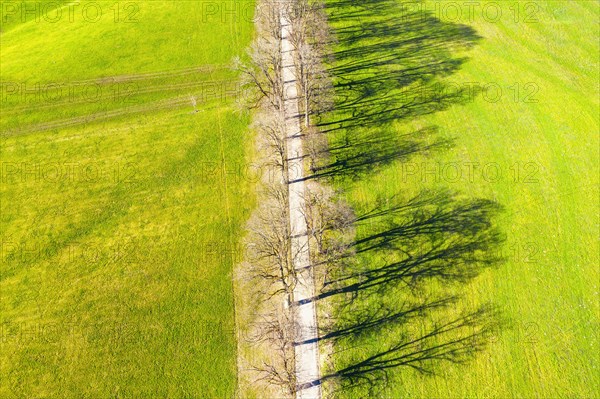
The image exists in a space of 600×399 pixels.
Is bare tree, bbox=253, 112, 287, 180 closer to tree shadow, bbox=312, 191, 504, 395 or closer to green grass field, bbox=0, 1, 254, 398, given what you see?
green grass field, bbox=0, 1, 254, 398

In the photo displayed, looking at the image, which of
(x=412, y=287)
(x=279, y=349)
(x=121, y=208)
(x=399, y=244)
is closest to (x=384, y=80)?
(x=399, y=244)

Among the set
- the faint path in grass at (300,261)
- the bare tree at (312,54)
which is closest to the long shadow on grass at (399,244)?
the faint path in grass at (300,261)

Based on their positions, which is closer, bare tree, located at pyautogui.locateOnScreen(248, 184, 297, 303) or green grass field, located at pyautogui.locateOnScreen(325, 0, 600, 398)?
green grass field, located at pyautogui.locateOnScreen(325, 0, 600, 398)

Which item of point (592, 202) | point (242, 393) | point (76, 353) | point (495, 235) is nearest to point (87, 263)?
point (76, 353)

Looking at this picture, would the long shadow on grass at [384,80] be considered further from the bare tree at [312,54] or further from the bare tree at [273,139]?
the bare tree at [273,139]

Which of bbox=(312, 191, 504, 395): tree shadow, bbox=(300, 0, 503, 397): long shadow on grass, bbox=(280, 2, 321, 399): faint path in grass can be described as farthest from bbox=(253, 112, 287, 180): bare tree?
bbox=(312, 191, 504, 395): tree shadow
